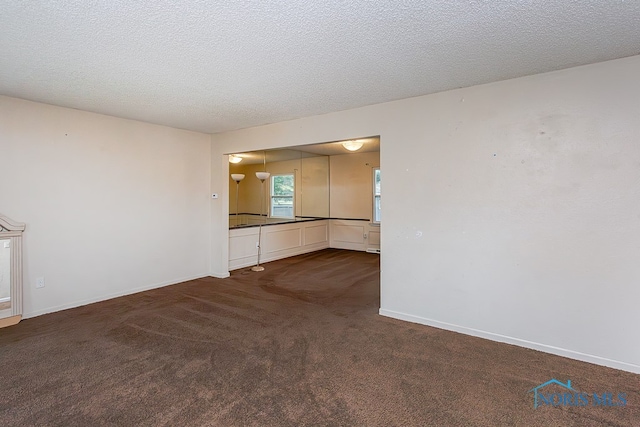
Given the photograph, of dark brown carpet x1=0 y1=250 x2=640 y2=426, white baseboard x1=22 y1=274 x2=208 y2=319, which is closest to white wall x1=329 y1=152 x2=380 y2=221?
white baseboard x1=22 y1=274 x2=208 y2=319

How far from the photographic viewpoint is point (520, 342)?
2.84 m

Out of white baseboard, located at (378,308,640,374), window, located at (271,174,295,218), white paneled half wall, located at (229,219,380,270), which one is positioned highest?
window, located at (271,174,295,218)

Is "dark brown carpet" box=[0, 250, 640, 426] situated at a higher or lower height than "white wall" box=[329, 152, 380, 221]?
lower

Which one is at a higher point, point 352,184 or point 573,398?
point 352,184

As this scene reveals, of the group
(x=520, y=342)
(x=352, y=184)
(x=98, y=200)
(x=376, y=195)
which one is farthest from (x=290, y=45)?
(x=352, y=184)

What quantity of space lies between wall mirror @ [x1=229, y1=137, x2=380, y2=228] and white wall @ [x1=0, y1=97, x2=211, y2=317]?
0.95 m

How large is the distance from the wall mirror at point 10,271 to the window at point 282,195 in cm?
462

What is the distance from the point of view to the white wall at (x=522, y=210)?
246 centimetres

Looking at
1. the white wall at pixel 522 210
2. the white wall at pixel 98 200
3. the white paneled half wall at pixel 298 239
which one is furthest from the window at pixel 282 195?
the white wall at pixel 522 210

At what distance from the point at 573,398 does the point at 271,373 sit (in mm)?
2058

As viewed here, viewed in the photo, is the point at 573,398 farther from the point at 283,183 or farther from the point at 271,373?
the point at 283,183

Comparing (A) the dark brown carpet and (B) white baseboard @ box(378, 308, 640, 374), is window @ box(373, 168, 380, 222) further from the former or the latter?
(B) white baseboard @ box(378, 308, 640, 374)

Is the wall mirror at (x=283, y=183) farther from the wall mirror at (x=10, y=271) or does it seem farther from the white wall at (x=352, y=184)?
the wall mirror at (x=10, y=271)

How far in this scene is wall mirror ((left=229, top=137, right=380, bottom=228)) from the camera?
243 inches
